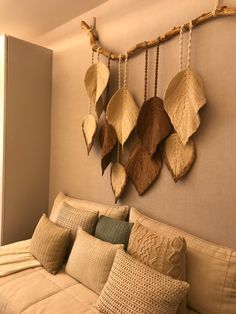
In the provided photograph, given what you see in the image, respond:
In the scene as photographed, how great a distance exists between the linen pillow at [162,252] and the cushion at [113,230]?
14 centimetres

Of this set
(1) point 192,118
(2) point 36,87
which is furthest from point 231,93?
(2) point 36,87

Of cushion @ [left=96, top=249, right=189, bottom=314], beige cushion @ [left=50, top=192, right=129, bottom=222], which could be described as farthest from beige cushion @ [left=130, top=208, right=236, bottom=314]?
beige cushion @ [left=50, top=192, right=129, bottom=222]

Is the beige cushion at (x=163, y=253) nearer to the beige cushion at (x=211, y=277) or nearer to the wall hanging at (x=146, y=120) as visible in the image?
the beige cushion at (x=211, y=277)

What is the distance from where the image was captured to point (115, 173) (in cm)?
206

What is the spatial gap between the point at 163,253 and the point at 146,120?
34.2 inches

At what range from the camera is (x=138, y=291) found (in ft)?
4.24

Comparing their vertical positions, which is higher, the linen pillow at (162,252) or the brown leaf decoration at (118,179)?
the brown leaf decoration at (118,179)

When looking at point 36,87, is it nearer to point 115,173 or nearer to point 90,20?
point 90,20

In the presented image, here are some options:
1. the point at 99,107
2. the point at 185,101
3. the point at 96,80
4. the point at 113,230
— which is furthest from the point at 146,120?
the point at 113,230

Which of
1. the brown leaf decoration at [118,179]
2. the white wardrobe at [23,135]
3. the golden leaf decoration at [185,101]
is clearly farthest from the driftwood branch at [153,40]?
the brown leaf decoration at [118,179]

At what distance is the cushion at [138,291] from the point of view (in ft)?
4.05

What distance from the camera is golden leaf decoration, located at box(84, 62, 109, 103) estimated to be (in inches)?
80.6

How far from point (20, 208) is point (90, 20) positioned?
1828 millimetres

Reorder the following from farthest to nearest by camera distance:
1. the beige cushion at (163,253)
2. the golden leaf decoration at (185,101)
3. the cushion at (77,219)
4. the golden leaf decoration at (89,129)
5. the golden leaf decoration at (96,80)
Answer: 1. the golden leaf decoration at (89,129)
2. the golden leaf decoration at (96,80)
3. the cushion at (77,219)
4. the golden leaf decoration at (185,101)
5. the beige cushion at (163,253)
